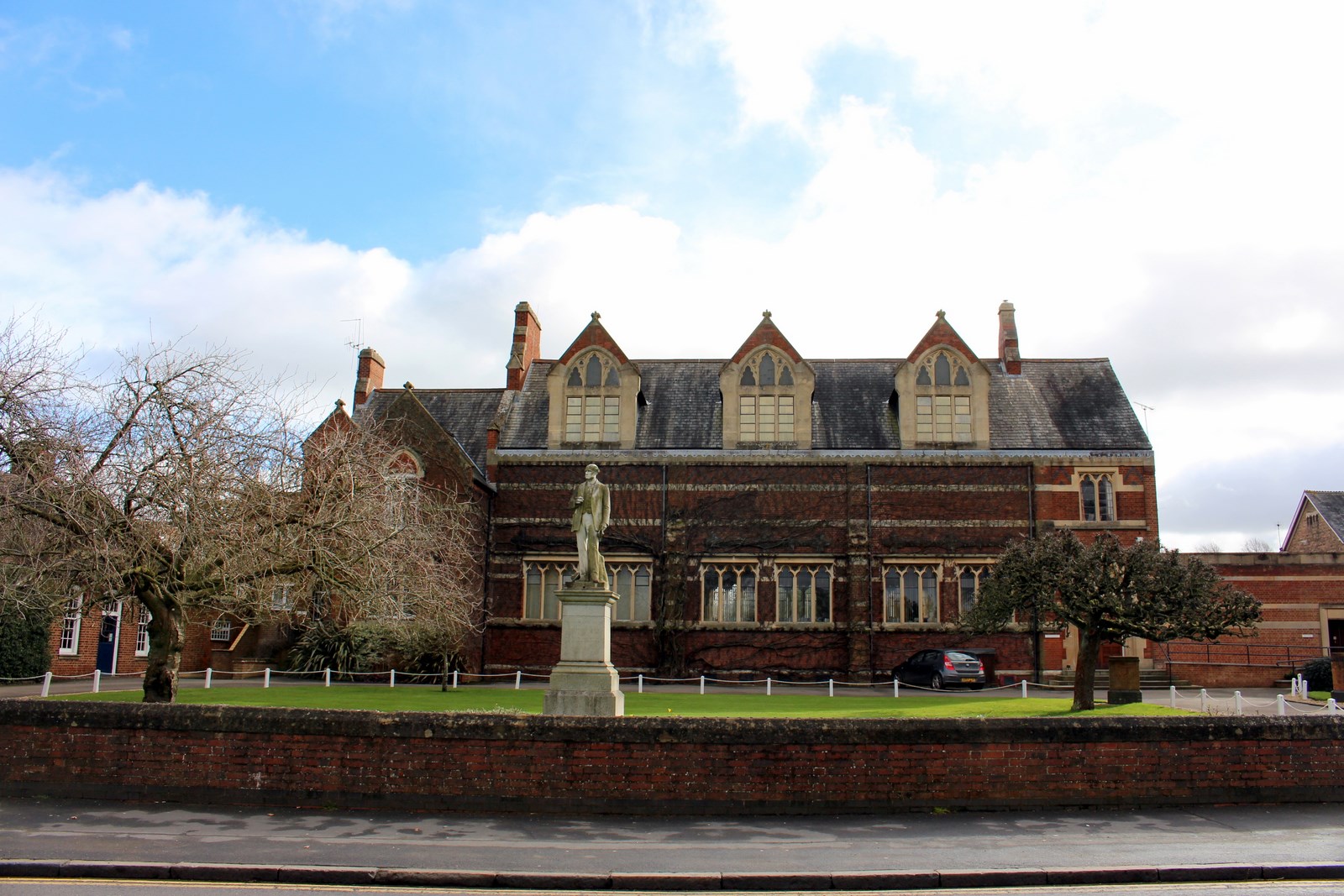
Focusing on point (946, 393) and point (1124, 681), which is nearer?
point (1124, 681)

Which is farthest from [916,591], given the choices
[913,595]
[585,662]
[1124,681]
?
[585,662]

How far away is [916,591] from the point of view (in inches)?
1203

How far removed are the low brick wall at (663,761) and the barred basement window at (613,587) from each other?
804 inches

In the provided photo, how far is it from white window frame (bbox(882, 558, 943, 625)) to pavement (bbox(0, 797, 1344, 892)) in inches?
780

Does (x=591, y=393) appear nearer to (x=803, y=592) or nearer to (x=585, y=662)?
(x=803, y=592)

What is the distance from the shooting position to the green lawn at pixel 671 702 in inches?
747

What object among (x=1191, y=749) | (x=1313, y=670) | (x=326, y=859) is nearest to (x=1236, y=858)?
(x=1191, y=749)

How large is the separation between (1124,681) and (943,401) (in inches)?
453

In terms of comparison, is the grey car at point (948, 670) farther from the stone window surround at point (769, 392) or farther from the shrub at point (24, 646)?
the shrub at point (24, 646)

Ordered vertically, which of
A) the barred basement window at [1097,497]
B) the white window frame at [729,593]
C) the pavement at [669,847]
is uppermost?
the barred basement window at [1097,497]

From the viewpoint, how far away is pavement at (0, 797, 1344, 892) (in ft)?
27.0

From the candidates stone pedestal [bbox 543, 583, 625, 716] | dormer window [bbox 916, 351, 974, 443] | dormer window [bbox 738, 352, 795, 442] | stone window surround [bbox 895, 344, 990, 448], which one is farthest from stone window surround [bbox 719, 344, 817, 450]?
stone pedestal [bbox 543, 583, 625, 716]

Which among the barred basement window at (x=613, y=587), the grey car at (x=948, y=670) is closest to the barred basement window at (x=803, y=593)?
the grey car at (x=948, y=670)

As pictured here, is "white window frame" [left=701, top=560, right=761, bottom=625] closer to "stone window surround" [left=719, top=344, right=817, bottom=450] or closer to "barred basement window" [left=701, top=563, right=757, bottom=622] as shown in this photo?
"barred basement window" [left=701, top=563, right=757, bottom=622]
